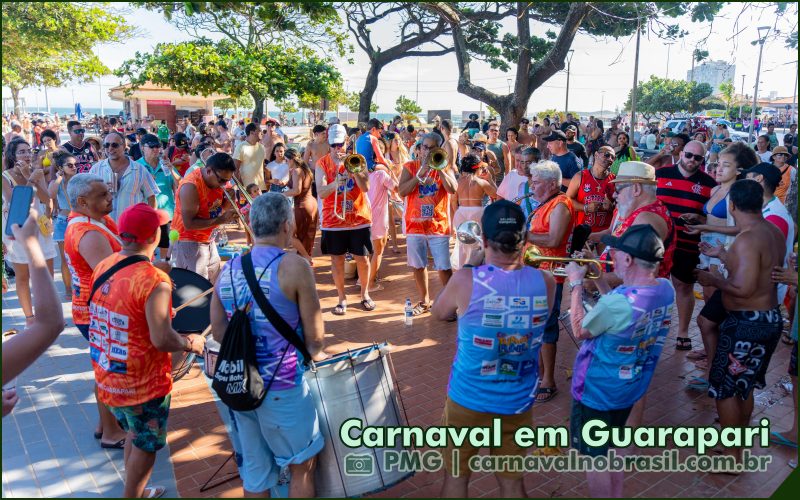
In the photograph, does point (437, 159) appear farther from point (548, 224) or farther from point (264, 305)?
point (264, 305)

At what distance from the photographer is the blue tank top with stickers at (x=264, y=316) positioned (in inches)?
113

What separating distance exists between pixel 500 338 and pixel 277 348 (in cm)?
111

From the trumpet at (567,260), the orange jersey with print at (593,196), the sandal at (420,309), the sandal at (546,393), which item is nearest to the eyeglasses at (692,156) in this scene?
the orange jersey with print at (593,196)

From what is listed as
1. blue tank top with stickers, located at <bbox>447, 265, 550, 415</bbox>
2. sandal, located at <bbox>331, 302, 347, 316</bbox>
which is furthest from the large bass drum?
sandal, located at <bbox>331, 302, 347, 316</bbox>

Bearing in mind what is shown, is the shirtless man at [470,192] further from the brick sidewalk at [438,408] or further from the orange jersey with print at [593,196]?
the orange jersey with print at [593,196]

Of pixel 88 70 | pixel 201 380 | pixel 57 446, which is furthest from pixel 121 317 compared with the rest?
pixel 88 70

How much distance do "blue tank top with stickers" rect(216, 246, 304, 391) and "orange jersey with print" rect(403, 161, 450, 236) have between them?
3896 mm

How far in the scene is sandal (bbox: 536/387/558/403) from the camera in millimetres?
4902

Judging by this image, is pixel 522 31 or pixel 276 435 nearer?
pixel 276 435

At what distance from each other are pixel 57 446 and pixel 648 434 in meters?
4.18

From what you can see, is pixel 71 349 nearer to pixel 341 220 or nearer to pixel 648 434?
pixel 341 220

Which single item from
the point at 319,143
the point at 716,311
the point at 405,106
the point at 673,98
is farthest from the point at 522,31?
the point at 673,98

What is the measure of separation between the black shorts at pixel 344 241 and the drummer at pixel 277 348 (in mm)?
3971

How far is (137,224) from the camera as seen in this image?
126 inches
